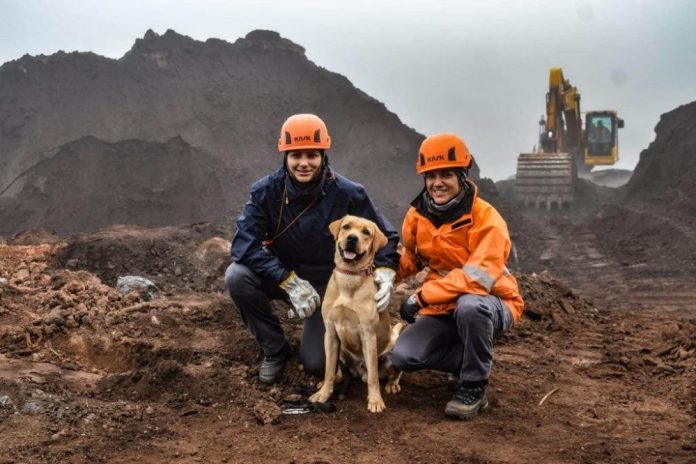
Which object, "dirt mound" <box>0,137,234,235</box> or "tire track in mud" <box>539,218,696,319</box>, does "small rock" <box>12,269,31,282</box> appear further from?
"dirt mound" <box>0,137,234,235</box>

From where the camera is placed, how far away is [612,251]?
51.4ft

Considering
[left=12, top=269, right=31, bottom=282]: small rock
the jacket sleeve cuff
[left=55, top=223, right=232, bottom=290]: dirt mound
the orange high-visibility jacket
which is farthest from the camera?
[left=55, top=223, right=232, bottom=290]: dirt mound

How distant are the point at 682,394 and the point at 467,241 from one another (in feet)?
7.35

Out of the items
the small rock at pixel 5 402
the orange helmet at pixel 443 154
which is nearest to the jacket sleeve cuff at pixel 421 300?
the orange helmet at pixel 443 154

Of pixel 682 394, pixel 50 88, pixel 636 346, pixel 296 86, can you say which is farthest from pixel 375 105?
pixel 682 394

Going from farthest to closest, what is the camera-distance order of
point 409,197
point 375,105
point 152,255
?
point 375,105, point 409,197, point 152,255

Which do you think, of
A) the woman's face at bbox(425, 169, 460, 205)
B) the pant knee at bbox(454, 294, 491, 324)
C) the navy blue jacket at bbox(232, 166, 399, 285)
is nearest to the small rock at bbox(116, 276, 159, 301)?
the navy blue jacket at bbox(232, 166, 399, 285)

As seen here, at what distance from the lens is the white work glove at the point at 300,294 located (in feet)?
15.5

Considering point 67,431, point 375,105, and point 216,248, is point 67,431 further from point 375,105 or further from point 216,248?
point 375,105

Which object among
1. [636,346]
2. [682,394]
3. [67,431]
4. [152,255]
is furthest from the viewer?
[152,255]

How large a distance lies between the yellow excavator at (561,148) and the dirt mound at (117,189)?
38.7 feet

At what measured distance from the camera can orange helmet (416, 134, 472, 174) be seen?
439 centimetres

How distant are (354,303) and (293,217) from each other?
0.94 m

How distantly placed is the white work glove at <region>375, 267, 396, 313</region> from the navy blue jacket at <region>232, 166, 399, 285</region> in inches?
7.1
